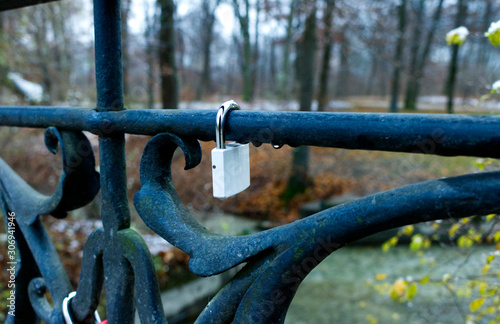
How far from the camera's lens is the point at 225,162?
2.11 ft

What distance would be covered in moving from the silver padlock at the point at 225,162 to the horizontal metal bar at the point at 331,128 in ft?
0.06

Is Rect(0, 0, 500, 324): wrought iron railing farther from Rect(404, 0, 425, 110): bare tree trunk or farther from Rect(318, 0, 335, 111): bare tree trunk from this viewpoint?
Rect(404, 0, 425, 110): bare tree trunk

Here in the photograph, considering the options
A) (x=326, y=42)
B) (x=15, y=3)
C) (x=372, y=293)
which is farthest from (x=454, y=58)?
(x=15, y=3)

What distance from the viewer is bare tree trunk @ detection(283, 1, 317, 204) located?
770cm

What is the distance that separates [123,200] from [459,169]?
31.8 ft

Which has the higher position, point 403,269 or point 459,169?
point 459,169

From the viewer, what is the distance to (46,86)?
236 inches

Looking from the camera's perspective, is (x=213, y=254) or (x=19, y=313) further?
(x=19, y=313)

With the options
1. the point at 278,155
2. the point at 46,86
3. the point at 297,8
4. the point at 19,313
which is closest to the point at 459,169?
the point at 278,155

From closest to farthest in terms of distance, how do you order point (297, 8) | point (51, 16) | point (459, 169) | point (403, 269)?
point (403, 269)
point (51, 16)
point (297, 8)
point (459, 169)

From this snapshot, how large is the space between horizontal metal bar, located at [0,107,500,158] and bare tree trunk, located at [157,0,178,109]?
6.48 meters

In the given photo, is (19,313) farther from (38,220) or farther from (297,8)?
(297,8)

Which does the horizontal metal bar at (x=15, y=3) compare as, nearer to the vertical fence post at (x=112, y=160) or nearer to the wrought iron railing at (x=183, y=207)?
the wrought iron railing at (x=183, y=207)

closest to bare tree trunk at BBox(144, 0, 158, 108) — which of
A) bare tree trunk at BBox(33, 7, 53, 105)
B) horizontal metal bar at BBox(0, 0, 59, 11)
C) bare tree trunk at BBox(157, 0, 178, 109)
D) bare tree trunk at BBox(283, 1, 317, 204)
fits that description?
bare tree trunk at BBox(157, 0, 178, 109)
